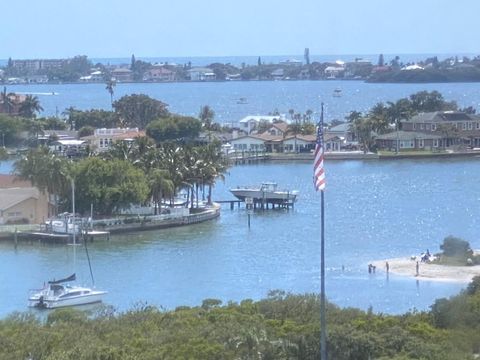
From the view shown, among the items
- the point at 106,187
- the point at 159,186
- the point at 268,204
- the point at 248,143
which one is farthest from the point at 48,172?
the point at 248,143

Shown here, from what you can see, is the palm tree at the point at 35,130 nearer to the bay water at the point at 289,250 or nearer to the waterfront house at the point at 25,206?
the bay water at the point at 289,250

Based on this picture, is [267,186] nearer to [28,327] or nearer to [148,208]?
[148,208]

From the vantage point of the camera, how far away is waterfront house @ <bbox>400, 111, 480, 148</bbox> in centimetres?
9125

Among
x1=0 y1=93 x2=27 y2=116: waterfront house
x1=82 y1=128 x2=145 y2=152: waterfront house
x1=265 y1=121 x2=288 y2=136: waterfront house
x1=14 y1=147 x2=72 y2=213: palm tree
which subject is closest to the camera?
x1=14 y1=147 x2=72 y2=213: palm tree

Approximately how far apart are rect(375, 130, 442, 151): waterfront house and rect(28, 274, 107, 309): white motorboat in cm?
5210

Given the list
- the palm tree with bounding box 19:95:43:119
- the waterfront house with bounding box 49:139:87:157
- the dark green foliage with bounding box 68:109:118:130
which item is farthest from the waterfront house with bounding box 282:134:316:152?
the palm tree with bounding box 19:95:43:119

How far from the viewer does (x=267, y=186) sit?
62.9 metres

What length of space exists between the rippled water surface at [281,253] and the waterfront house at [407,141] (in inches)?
761

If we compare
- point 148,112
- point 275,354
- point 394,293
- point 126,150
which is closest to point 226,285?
point 394,293

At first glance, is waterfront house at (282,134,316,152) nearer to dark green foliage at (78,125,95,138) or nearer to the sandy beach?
dark green foliage at (78,125,95,138)

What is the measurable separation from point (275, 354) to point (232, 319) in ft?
9.60

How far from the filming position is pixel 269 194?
6228 centimetres

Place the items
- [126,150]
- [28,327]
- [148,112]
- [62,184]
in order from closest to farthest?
[28,327] → [62,184] → [126,150] → [148,112]

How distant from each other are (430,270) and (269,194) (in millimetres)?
21384
